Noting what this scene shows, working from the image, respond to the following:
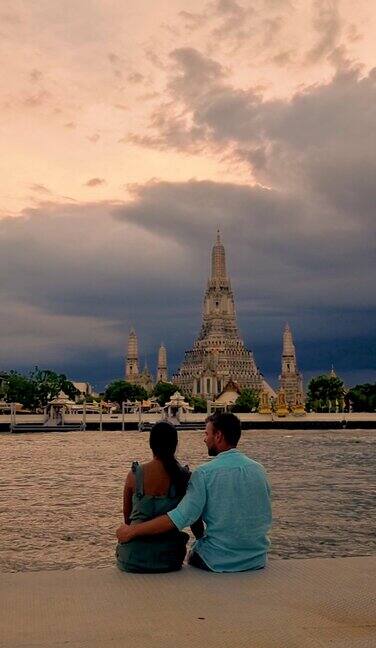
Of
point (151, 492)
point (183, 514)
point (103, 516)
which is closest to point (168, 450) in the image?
point (151, 492)

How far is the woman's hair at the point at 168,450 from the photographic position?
7.52m

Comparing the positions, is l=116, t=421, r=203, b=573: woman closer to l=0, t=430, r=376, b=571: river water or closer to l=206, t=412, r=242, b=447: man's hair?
l=206, t=412, r=242, b=447: man's hair

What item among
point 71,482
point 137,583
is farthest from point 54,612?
point 71,482

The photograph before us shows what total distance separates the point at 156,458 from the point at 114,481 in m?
18.1

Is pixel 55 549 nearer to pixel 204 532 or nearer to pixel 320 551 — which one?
pixel 320 551

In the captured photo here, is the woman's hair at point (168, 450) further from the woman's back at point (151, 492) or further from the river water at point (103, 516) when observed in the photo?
the river water at point (103, 516)

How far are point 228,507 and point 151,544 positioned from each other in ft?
2.54

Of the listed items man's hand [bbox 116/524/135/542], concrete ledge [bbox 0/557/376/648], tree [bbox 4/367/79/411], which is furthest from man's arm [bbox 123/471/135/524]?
tree [bbox 4/367/79/411]

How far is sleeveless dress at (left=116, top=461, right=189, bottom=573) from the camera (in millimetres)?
7520

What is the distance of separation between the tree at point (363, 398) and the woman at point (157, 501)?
16945cm

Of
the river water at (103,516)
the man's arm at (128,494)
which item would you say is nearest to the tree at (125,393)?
the river water at (103,516)

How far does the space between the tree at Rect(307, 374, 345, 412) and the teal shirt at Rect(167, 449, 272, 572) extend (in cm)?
17349

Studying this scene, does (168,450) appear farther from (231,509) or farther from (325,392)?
(325,392)

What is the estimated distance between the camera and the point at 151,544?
7527 millimetres
